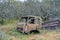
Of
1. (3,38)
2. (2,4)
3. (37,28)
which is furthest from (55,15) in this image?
(3,38)

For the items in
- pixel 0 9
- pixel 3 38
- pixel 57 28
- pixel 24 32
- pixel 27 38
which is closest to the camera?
pixel 3 38

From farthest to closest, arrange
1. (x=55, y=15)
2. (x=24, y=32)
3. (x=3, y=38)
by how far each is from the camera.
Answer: (x=55, y=15) < (x=24, y=32) < (x=3, y=38)

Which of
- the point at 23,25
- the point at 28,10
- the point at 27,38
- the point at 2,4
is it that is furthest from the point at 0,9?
the point at 27,38

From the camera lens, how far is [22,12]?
18.8m

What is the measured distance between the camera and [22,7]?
19.3m

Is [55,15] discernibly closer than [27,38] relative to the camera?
No

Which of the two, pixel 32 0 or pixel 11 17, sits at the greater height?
pixel 32 0

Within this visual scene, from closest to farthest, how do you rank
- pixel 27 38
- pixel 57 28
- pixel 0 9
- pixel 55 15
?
pixel 27 38, pixel 57 28, pixel 0 9, pixel 55 15

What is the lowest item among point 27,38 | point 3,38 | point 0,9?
point 27,38

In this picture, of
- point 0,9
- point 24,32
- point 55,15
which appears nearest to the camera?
point 24,32

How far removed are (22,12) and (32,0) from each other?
334 cm

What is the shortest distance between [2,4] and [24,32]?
620 centimetres

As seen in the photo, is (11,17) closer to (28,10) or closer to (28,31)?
(28,10)

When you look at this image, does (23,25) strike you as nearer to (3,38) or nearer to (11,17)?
(3,38)
